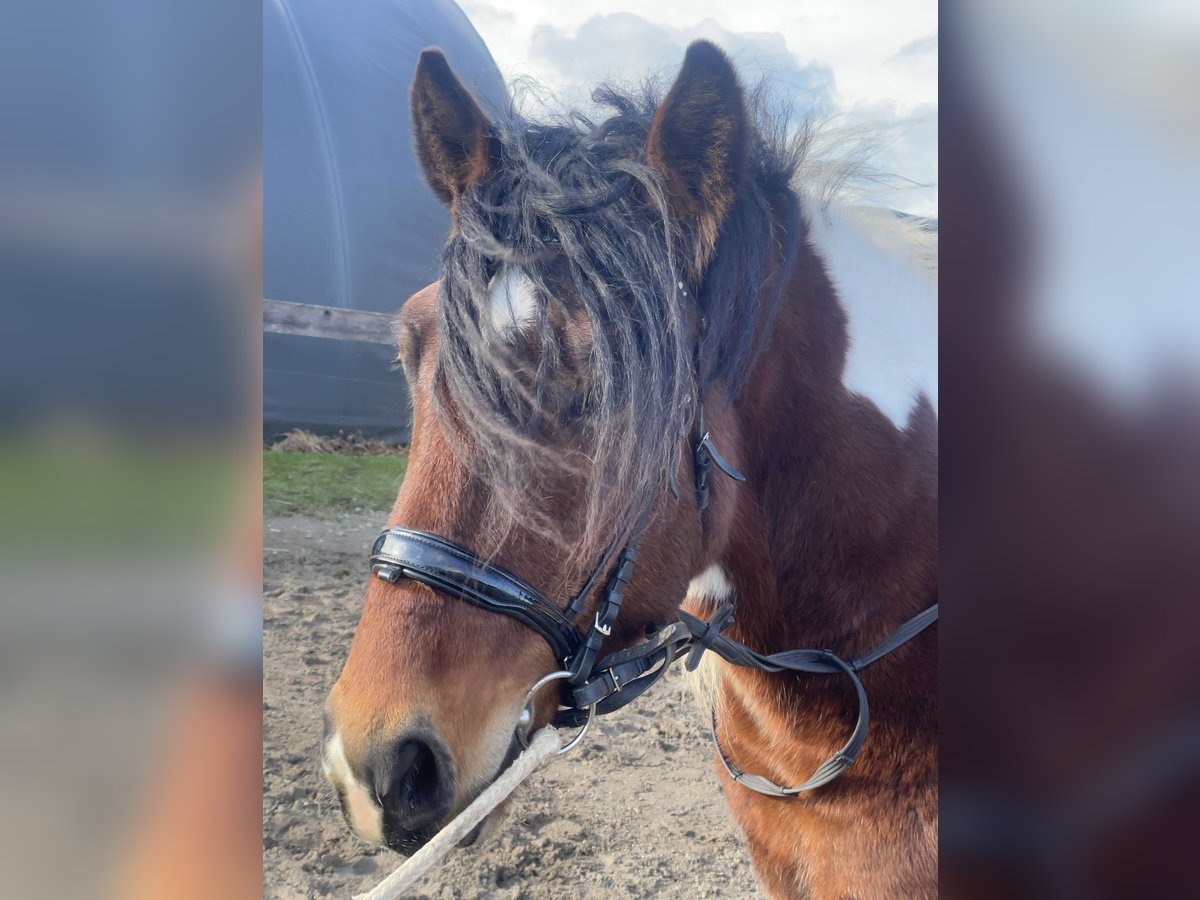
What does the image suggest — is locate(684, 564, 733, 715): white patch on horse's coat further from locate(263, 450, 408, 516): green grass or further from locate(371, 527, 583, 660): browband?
locate(263, 450, 408, 516): green grass

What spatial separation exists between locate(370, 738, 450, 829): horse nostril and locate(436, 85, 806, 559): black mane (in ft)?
0.88

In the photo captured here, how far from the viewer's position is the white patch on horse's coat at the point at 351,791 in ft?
2.62

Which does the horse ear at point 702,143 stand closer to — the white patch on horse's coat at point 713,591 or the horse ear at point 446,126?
the horse ear at point 446,126

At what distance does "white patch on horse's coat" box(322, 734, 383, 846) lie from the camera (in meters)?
0.80

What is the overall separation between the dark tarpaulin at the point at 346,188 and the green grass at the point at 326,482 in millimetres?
57

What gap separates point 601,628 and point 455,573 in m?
0.20

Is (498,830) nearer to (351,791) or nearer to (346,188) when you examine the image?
(351,791)

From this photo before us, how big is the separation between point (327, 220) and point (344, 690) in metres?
0.91

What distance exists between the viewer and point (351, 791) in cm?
80
